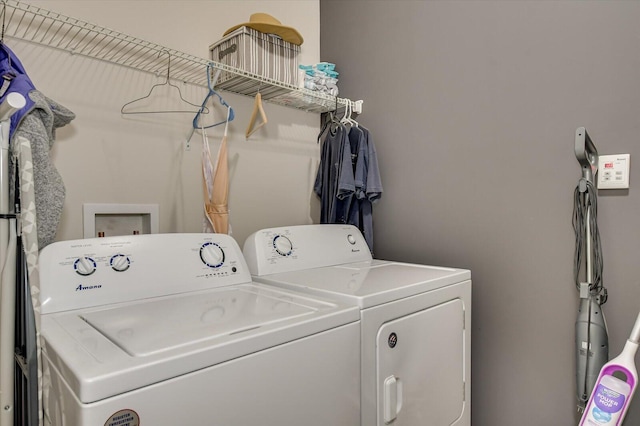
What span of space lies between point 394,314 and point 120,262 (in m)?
0.84

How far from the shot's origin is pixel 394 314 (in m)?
1.18

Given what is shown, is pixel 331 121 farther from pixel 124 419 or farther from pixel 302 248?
pixel 124 419

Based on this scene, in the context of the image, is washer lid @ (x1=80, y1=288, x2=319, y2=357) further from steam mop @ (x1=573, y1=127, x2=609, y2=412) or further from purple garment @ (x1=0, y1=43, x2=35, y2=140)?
steam mop @ (x1=573, y1=127, x2=609, y2=412)

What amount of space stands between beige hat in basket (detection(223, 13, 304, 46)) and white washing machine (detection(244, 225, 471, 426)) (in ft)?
3.02

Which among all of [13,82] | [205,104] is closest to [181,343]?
[13,82]

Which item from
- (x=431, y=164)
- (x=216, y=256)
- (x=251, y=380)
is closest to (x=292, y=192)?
(x=431, y=164)

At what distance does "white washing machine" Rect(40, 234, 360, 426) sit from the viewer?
674 millimetres

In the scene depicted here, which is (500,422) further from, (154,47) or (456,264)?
(154,47)

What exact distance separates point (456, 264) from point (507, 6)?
46.2 inches

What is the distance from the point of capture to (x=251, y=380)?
0.81 m

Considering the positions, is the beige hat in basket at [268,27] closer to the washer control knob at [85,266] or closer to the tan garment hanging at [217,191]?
the tan garment hanging at [217,191]

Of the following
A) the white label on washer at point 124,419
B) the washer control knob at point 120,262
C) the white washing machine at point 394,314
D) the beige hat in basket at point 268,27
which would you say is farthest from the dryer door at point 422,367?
the beige hat in basket at point 268,27

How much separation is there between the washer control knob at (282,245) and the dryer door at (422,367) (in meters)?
0.57

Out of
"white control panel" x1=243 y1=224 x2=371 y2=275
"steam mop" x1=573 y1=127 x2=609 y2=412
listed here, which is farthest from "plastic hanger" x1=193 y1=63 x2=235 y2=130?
"steam mop" x1=573 y1=127 x2=609 y2=412
